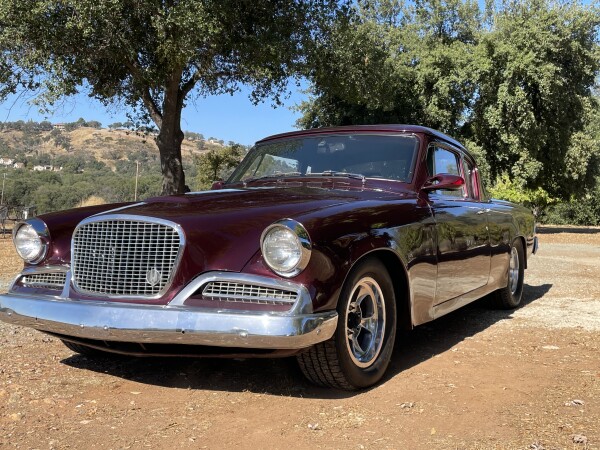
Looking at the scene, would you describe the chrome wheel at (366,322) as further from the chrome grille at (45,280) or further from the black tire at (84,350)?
the black tire at (84,350)

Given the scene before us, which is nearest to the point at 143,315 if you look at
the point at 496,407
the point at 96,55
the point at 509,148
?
the point at 496,407

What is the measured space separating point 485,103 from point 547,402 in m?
20.3

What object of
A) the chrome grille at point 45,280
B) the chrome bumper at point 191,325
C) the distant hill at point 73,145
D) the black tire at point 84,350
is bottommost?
the black tire at point 84,350

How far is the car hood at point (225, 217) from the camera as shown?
3008 mm

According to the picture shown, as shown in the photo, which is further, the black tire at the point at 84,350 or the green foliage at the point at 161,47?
the green foliage at the point at 161,47

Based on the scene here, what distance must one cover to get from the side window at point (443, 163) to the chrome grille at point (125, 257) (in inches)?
87.4

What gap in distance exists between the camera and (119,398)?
10.7 ft

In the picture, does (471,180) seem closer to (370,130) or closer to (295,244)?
(370,130)

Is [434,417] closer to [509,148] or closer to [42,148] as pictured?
[509,148]

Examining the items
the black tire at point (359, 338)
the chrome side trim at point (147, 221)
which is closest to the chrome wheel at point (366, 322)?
the black tire at point (359, 338)

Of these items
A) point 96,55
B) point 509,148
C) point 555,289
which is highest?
point 96,55

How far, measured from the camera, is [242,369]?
385cm

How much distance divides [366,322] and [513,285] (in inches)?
134

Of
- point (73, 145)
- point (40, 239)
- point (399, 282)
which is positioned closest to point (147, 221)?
point (40, 239)
